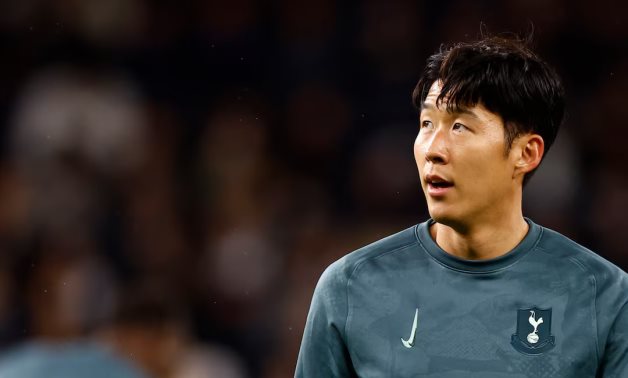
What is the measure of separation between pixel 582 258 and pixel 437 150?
1.53 ft

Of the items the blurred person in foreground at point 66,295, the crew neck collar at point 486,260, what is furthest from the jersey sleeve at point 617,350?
the blurred person in foreground at point 66,295

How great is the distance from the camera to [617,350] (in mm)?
2984

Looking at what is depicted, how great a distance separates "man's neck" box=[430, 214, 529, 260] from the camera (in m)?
3.14

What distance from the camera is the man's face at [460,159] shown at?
305 cm

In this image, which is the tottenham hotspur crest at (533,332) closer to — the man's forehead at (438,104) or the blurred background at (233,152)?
the man's forehead at (438,104)

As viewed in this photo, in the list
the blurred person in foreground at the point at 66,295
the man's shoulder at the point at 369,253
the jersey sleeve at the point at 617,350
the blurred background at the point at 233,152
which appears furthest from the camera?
the blurred background at the point at 233,152

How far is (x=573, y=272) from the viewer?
3107mm

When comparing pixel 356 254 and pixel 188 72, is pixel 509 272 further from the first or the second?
pixel 188 72

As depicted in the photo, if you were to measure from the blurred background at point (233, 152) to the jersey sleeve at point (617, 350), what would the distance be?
397cm

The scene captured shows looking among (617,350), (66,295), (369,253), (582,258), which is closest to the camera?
(617,350)

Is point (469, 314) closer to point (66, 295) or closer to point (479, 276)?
point (479, 276)

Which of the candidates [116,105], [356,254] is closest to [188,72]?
[116,105]

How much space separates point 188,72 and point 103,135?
0.83 metres

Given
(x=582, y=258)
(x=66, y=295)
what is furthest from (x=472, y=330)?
(x=66, y=295)
